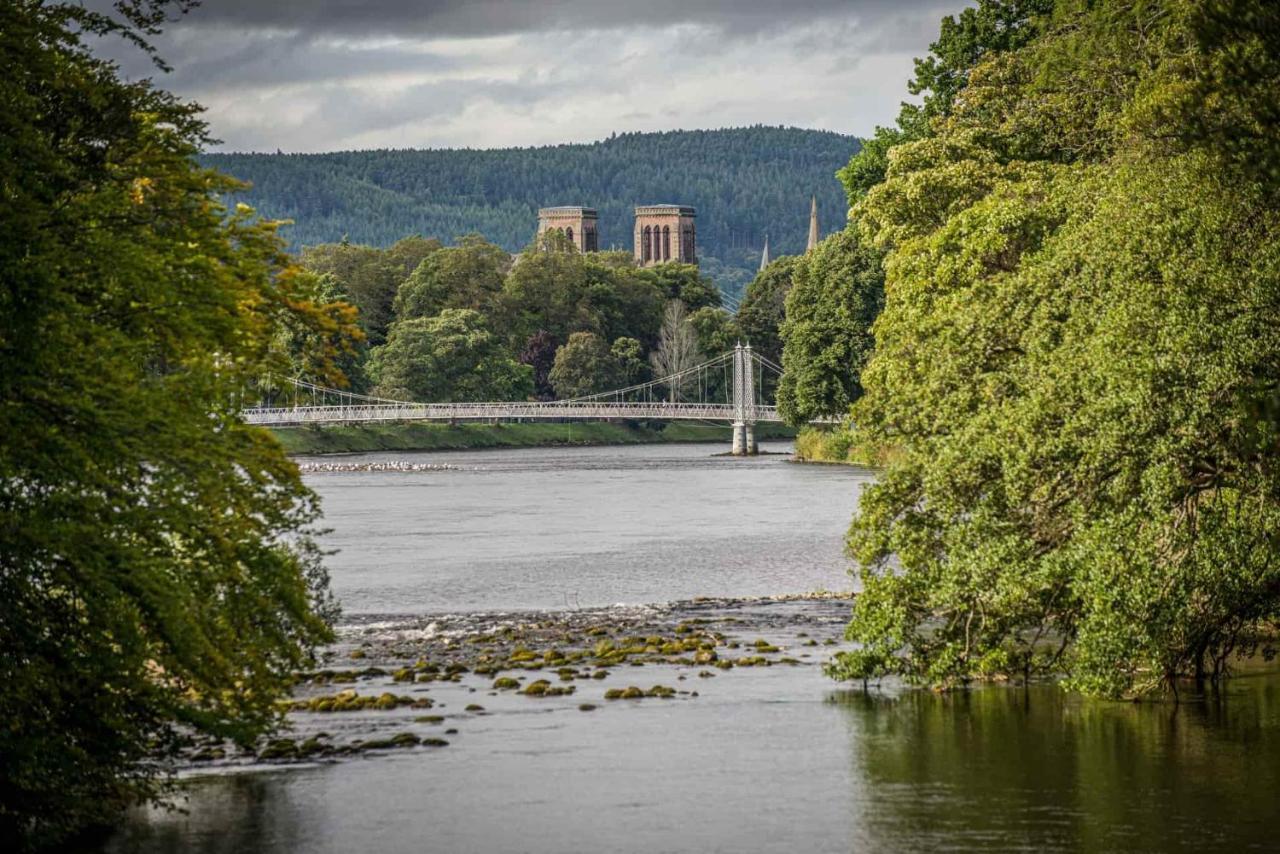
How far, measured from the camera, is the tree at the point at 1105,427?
19391 mm

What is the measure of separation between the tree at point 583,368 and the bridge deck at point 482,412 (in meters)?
7.64

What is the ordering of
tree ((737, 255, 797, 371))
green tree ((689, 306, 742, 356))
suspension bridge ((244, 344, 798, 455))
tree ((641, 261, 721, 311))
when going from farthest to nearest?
tree ((641, 261, 721, 311)) → green tree ((689, 306, 742, 356)) → tree ((737, 255, 797, 371)) → suspension bridge ((244, 344, 798, 455))

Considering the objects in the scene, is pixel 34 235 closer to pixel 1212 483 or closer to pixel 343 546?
pixel 1212 483

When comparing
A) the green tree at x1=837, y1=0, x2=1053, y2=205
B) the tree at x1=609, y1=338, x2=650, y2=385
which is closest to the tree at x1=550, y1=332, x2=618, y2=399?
the tree at x1=609, y1=338, x2=650, y2=385

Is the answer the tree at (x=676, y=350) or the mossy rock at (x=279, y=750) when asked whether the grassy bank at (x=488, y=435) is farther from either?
the mossy rock at (x=279, y=750)

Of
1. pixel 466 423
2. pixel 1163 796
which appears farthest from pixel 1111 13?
pixel 466 423

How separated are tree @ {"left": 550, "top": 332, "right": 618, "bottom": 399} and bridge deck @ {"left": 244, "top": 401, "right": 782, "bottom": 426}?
7639 mm

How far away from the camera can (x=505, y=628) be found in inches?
1199

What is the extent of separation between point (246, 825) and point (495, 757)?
343cm

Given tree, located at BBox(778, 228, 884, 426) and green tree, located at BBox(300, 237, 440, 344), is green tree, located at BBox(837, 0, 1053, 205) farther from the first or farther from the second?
green tree, located at BBox(300, 237, 440, 344)

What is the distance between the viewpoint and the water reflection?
1698 cm

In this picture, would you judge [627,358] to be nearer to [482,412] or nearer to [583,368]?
[583,368]

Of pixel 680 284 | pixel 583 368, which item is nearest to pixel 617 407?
pixel 583 368

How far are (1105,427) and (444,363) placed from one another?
88355 millimetres
